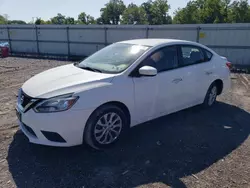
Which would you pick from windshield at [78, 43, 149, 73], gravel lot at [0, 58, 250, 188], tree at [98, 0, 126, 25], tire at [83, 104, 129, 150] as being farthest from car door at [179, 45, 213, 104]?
tree at [98, 0, 126, 25]

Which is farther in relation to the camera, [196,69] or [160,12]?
[160,12]

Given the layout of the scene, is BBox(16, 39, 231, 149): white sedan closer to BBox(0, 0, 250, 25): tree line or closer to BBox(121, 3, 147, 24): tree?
BBox(0, 0, 250, 25): tree line

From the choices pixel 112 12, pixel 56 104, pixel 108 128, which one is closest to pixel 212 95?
pixel 108 128

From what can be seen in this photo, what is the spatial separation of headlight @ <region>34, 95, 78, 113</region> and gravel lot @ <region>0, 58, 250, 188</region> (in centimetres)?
72

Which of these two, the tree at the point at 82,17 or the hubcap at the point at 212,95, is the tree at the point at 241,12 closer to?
the hubcap at the point at 212,95

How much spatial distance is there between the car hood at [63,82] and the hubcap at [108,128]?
506 millimetres

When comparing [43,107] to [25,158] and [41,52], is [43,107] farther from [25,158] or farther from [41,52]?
[41,52]

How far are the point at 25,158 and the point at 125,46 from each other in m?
2.48

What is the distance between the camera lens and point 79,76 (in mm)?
3621

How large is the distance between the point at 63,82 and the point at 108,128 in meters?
0.92

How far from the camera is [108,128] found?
11.6 ft

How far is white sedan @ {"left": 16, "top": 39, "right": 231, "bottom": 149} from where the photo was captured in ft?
10.3

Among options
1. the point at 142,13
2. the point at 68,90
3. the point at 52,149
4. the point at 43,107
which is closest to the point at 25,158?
the point at 52,149

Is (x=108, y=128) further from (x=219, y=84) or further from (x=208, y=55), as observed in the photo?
(x=219, y=84)
